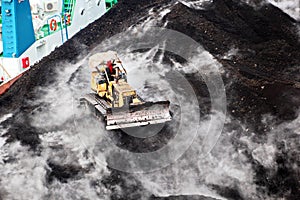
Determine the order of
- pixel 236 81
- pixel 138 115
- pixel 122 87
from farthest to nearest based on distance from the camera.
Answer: pixel 236 81 → pixel 122 87 → pixel 138 115

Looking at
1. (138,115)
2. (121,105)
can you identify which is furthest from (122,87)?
(138,115)

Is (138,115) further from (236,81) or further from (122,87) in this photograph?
(236,81)

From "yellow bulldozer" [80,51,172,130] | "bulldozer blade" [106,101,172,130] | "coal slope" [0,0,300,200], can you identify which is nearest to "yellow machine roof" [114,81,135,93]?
"yellow bulldozer" [80,51,172,130]

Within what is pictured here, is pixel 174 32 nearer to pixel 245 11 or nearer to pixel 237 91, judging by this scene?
pixel 245 11

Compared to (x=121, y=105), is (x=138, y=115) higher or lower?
lower

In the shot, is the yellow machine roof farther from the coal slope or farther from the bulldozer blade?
the coal slope

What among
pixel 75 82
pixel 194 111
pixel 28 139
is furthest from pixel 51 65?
pixel 194 111

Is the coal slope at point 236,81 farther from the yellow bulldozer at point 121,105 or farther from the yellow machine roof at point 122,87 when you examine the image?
the yellow machine roof at point 122,87
